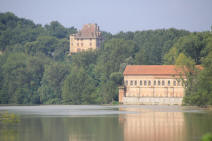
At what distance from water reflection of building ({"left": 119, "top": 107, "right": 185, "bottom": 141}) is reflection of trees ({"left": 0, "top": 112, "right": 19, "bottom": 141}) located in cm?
767

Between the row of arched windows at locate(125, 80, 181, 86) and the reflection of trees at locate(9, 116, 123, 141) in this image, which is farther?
the row of arched windows at locate(125, 80, 181, 86)

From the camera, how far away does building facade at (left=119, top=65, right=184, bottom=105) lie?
8725 cm

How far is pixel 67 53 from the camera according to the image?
149m

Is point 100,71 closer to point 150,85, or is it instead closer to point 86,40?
point 150,85

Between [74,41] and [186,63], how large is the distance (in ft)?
247

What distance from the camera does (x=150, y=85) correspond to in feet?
292

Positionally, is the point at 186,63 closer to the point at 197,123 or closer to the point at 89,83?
the point at 89,83

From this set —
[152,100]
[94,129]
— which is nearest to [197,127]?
[94,129]

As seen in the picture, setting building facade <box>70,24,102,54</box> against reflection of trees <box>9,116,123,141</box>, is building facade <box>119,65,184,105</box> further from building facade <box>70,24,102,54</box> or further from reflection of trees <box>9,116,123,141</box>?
building facade <box>70,24,102,54</box>

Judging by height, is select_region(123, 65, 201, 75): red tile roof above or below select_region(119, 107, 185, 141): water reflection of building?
above

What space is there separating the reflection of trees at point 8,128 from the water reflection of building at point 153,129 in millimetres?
7668

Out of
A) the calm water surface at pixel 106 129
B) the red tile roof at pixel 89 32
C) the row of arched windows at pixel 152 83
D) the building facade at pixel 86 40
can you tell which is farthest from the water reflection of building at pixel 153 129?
the red tile roof at pixel 89 32

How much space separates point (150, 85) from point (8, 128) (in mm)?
50145

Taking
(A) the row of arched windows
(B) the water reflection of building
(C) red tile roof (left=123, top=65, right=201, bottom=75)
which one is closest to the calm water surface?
(B) the water reflection of building
